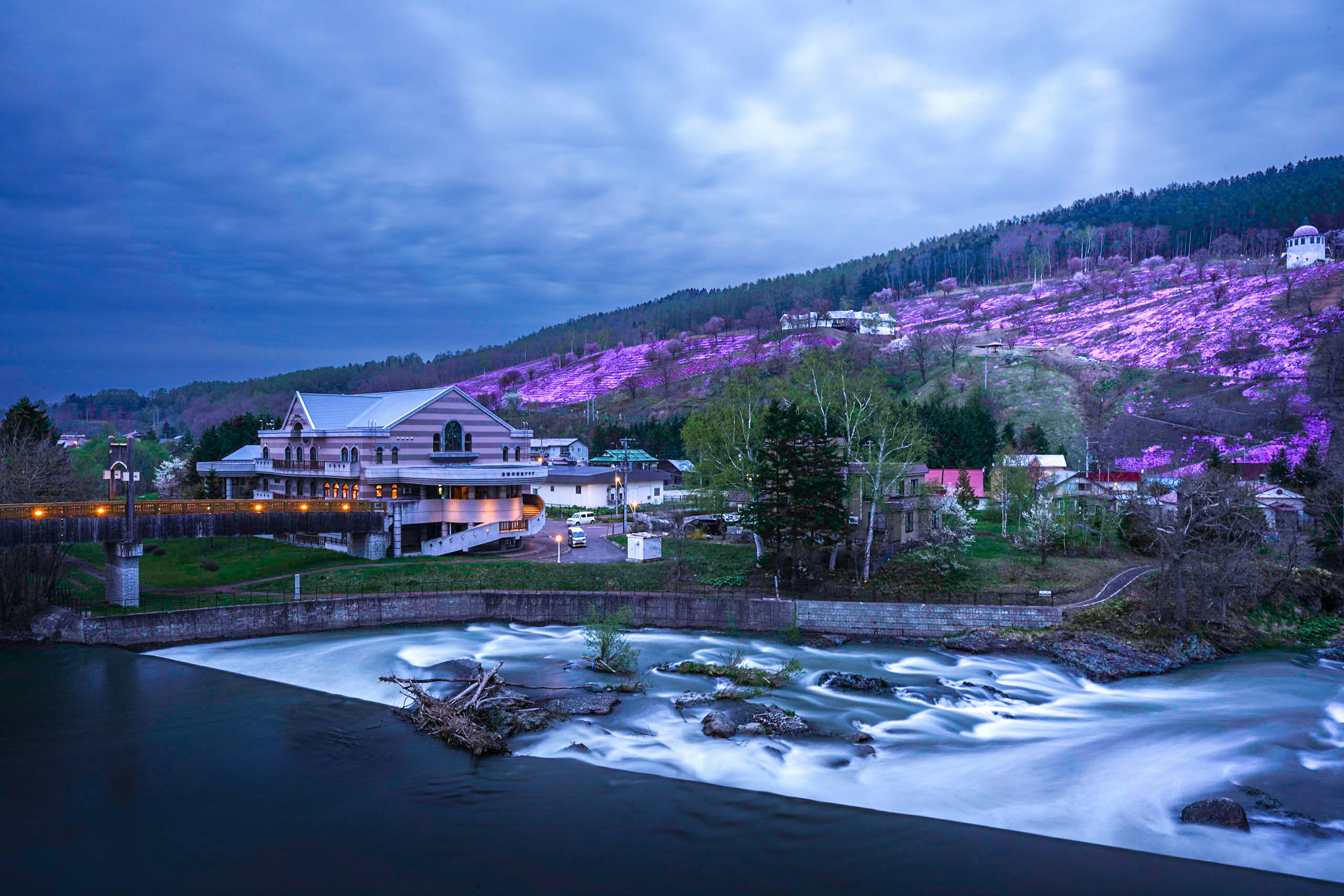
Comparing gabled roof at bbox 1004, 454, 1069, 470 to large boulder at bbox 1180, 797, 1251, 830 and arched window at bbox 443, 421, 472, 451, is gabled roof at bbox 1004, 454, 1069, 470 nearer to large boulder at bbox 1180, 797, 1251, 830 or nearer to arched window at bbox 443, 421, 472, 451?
arched window at bbox 443, 421, 472, 451

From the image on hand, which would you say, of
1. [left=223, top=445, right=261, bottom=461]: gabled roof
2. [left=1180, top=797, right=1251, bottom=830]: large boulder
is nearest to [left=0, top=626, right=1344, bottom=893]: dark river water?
[left=1180, top=797, right=1251, bottom=830]: large boulder

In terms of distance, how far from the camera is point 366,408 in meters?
61.9

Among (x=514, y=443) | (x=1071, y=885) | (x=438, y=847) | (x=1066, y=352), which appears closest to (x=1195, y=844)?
(x=1071, y=885)

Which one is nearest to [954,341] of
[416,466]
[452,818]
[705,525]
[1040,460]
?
[1040,460]

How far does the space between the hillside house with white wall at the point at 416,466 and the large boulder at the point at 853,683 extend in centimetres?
2765

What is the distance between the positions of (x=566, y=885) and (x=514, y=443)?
47186 mm

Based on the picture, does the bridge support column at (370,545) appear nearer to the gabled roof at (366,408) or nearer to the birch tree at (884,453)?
the gabled roof at (366,408)

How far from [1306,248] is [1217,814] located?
219578 millimetres

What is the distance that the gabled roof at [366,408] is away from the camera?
184ft

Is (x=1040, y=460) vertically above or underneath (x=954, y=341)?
underneath

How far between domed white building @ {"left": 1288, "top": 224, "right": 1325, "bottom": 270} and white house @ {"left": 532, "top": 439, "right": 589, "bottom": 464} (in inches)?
6563

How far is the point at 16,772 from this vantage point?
21.5 metres

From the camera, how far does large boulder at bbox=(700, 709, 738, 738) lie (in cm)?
2434

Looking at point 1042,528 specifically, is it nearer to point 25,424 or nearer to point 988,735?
point 988,735
